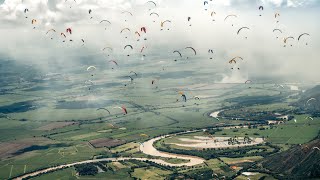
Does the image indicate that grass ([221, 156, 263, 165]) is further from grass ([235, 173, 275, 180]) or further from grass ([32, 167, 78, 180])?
grass ([32, 167, 78, 180])

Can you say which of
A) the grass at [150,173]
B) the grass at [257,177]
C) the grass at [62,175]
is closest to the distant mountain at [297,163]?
the grass at [257,177]

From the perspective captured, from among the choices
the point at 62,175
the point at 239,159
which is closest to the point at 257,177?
the point at 239,159

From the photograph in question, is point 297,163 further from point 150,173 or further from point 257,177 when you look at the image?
point 150,173

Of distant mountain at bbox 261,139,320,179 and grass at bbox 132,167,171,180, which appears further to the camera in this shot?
grass at bbox 132,167,171,180

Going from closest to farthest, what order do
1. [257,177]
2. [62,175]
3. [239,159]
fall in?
[257,177] → [62,175] → [239,159]

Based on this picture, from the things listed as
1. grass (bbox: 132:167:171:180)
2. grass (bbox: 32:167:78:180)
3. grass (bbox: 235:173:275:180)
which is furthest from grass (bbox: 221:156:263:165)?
grass (bbox: 32:167:78:180)

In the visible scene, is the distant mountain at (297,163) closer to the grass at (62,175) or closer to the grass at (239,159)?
the grass at (239,159)

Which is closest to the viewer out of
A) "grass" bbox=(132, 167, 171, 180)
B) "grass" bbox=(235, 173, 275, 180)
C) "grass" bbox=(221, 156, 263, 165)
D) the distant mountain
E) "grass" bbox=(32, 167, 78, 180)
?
the distant mountain

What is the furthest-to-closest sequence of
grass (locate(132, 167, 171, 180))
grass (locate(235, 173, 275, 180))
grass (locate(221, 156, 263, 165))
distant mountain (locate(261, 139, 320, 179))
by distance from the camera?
grass (locate(221, 156, 263, 165))
grass (locate(132, 167, 171, 180))
grass (locate(235, 173, 275, 180))
distant mountain (locate(261, 139, 320, 179))
